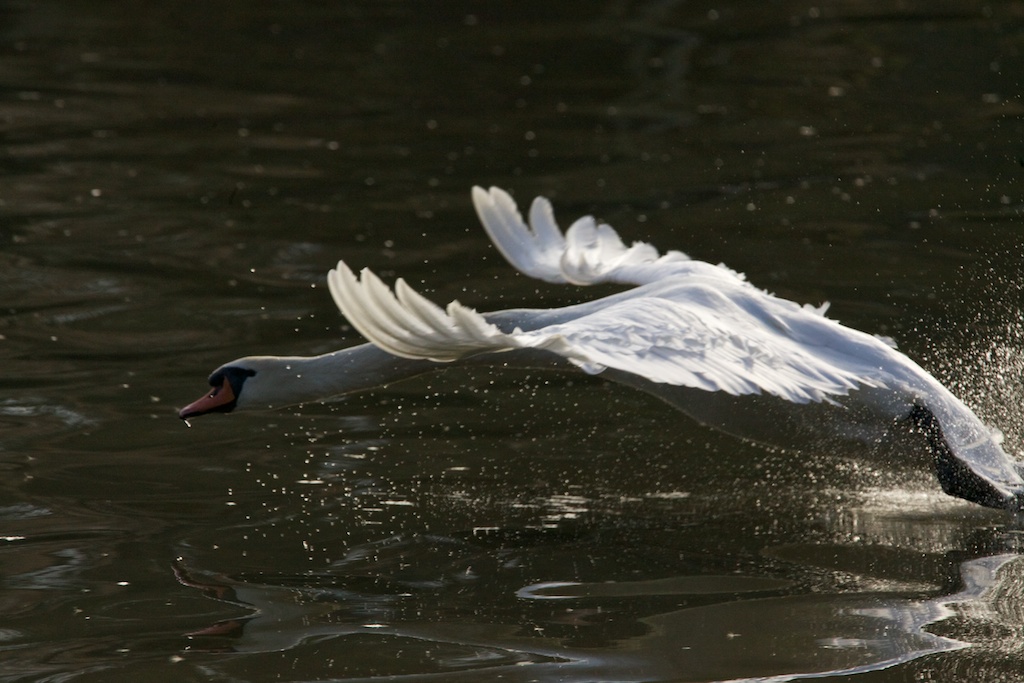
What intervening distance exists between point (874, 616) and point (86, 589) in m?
2.85

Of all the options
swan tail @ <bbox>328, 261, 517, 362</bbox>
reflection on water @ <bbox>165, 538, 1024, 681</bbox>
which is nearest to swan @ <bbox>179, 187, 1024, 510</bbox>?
swan tail @ <bbox>328, 261, 517, 362</bbox>

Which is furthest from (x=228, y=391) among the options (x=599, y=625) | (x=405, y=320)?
(x=599, y=625)

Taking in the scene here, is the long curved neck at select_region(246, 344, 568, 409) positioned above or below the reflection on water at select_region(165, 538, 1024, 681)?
above

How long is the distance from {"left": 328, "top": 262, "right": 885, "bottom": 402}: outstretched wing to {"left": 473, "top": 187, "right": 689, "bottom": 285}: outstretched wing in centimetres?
110

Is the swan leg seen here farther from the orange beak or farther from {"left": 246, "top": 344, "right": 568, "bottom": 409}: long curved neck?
the orange beak

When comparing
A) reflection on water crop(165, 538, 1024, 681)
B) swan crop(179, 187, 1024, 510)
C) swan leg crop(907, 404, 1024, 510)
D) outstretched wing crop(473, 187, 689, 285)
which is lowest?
reflection on water crop(165, 538, 1024, 681)

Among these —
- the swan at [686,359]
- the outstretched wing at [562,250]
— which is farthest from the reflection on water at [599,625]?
the outstretched wing at [562,250]

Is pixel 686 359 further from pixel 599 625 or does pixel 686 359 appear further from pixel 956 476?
pixel 956 476

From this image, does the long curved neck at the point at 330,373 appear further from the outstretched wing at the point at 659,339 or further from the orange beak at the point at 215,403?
the outstretched wing at the point at 659,339

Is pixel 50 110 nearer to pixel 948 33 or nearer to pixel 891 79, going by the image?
pixel 891 79

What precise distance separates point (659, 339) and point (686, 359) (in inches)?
5.6

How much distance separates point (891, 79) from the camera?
15227 mm

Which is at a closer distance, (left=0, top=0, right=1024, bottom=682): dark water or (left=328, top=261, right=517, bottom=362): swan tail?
(left=328, top=261, right=517, bottom=362): swan tail

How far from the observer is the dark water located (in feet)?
17.7
